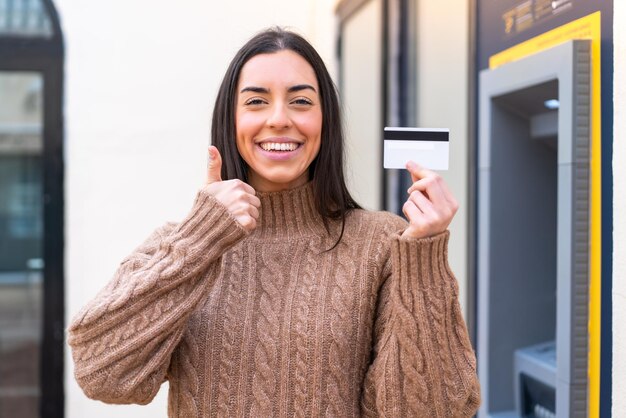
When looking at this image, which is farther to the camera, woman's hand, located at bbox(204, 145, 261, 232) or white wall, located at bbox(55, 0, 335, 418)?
white wall, located at bbox(55, 0, 335, 418)

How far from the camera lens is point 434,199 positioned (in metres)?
1.37

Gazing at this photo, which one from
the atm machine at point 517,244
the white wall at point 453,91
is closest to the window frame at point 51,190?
the white wall at point 453,91

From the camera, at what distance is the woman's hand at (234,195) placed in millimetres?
1525

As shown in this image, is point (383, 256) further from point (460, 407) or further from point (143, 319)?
point (143, 319)

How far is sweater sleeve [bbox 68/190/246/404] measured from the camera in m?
1.48

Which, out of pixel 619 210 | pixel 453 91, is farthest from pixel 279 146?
pixel 453 91

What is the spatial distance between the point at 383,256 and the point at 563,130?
625 millimetres

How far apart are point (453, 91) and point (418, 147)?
5.27 feet

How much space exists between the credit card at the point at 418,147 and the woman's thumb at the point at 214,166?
33 centimetres

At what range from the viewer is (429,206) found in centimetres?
137

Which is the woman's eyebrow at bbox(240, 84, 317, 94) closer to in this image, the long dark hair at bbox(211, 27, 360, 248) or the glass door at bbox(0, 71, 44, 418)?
the long dark hair at bbox(211, 27, 360, 248)

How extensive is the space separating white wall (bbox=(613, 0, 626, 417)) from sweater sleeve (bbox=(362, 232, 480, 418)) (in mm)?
510

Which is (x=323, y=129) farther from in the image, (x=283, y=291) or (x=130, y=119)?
(x=130, y=119)

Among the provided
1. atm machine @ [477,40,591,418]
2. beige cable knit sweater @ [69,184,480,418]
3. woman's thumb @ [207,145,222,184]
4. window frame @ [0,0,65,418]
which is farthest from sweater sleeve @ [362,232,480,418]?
window frame @ [0,0,65,418]
